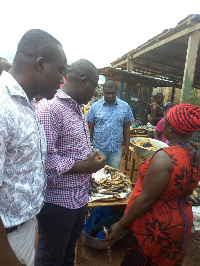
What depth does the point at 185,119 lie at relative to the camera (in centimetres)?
146

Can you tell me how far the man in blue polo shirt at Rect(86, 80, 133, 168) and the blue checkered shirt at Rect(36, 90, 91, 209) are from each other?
79.0 inches

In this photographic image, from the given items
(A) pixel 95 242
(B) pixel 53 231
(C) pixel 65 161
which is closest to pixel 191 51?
(C) pixel 65 161

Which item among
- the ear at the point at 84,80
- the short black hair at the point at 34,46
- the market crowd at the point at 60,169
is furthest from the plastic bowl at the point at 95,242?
the short black hair at the point at 34,46

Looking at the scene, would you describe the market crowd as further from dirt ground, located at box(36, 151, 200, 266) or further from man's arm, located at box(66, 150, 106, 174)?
dirt ground, located at box(36, 151, 200, 266)

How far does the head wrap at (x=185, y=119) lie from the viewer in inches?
57.4

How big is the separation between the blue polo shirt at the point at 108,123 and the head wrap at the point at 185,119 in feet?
7.45

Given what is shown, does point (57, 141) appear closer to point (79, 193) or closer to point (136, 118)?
point (79, 193)

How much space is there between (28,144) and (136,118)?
7604 millimetres

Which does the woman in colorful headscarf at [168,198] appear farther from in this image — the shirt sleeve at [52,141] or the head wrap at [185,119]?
the shirt sleeve at [52,141]

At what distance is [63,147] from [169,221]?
3.38 feet

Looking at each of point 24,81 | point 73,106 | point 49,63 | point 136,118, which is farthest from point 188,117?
point 136,118

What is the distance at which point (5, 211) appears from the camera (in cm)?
102

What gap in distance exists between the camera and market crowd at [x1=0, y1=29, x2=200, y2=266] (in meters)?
1.01

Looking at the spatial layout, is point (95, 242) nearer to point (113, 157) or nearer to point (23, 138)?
point (113, 157)
